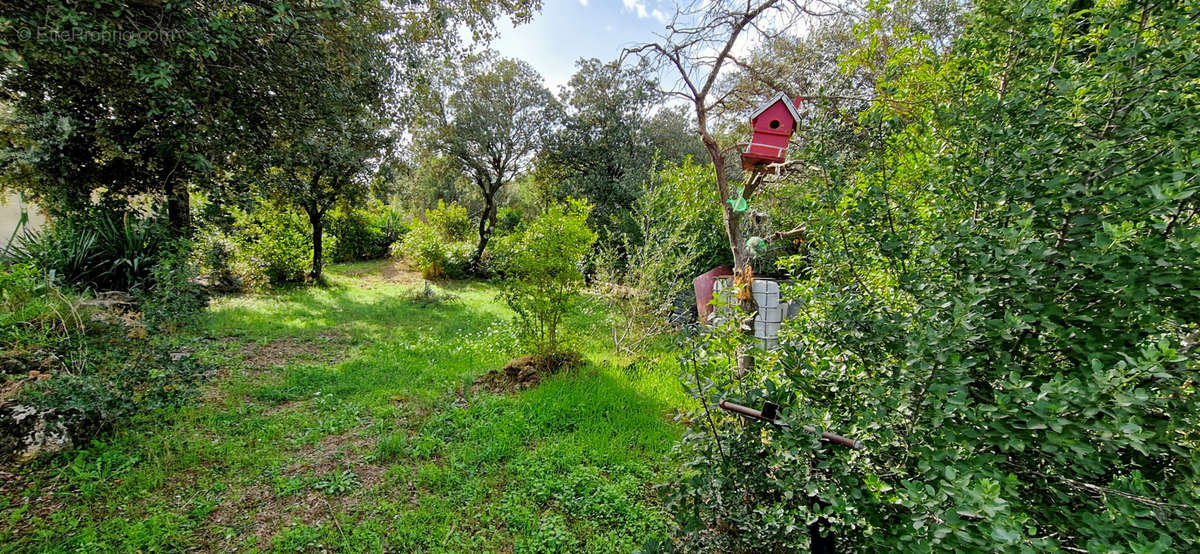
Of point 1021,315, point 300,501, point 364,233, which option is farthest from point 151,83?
point 364,233

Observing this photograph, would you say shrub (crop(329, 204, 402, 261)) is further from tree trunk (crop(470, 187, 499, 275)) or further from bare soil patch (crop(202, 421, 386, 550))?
bare soil patch (crop(202, 421, 386, 550))

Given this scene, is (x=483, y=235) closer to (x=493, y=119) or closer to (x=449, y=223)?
(x=449, y=223)

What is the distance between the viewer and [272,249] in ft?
28.8

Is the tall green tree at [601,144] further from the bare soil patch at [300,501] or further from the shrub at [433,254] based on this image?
the bare soil patch at [300,501]

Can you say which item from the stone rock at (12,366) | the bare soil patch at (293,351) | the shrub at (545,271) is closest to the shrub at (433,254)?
the bare soil patch at (293,351)

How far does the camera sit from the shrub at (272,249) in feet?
27.7

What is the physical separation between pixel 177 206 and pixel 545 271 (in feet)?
16.6

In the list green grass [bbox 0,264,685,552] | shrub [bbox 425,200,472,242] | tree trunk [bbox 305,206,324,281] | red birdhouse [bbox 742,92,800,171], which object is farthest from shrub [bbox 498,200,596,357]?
shrub [bbox 425,200,472,242]

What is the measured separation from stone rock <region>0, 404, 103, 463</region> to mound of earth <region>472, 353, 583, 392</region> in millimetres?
2637

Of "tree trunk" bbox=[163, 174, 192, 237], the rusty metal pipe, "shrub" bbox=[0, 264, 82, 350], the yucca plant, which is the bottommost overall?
the rusty metal pipe

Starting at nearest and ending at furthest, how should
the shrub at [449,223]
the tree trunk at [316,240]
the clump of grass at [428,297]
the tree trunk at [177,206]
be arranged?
the tree trunk at [177,206] < the clump of grass at [428,297] < the tree trunk at [316,240] < the shrub at [449,223]

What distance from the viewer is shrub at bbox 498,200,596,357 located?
4.30 metres

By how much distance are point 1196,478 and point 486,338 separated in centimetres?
562

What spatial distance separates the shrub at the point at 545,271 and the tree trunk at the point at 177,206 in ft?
11.0
